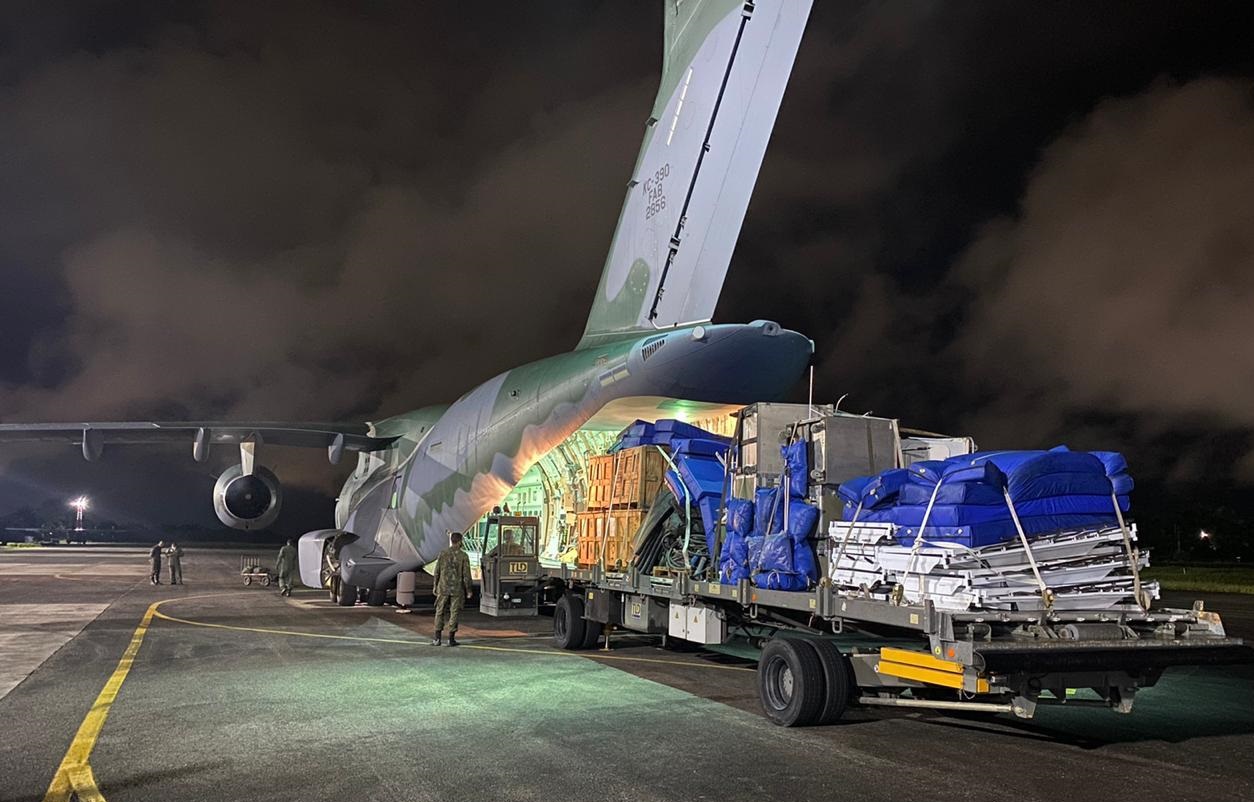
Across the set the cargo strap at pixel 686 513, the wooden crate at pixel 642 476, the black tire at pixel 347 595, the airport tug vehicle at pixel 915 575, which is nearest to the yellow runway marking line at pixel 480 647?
the airport tug vehicle at pixel 915 575

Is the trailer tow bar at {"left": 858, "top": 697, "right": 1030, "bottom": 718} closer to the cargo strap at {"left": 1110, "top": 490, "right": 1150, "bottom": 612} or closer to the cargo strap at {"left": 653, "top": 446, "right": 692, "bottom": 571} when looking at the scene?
the cargo strap at {"left": 1110, "top": 490, "right": 1150, "bottom": 612}

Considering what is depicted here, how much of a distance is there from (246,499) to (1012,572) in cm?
2216

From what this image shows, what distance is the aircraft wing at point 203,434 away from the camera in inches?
926

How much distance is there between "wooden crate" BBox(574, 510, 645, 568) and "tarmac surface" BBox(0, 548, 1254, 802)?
134 cm

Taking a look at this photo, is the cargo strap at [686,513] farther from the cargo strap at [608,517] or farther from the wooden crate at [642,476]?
the cargo strap at [608,517]

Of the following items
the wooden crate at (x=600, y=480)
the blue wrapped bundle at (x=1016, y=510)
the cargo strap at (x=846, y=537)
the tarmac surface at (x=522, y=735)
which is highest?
the wooden crate at (x=600, y=480)

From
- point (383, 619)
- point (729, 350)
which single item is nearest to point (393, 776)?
point (729, 350)

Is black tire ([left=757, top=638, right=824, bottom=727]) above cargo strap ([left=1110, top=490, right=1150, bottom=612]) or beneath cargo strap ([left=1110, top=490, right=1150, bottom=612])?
beneath

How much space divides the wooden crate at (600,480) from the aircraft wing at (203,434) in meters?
11.9

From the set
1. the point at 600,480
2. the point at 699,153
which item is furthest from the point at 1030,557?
the point at 699,153

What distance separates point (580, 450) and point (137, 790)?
10197mm

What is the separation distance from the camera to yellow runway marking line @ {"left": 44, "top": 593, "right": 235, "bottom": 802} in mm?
5895

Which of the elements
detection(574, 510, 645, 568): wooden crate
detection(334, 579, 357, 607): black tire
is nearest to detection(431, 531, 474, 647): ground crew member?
detection(574, 510, 645, 568): wooden crate

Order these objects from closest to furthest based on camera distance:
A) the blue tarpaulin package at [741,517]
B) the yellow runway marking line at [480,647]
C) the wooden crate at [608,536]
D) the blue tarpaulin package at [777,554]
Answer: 1. the blue tarpaulin package at [777,554]
2. the blue tarpaulin package at [741,517]
3. the wooden crate at [608,536]
4. the yellow runway marking line at [480,647]
